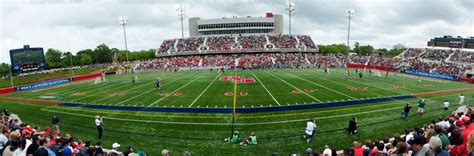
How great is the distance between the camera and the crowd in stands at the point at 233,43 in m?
87.0

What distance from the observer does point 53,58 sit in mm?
111938

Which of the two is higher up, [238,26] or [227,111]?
[238,26]

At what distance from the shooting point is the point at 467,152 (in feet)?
20.2

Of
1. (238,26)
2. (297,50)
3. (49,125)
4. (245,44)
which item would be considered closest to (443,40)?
(297,50)

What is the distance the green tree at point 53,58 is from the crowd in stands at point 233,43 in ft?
144

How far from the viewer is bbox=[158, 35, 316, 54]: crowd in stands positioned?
87.0m

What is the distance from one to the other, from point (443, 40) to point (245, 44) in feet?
178

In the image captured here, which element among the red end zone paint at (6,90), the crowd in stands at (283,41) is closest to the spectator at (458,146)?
the red end zone paint at (6,90)

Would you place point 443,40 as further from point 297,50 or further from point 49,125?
point 49,125

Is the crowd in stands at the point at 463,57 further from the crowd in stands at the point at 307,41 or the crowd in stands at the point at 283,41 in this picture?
the crowd in stands at the point at 283,41

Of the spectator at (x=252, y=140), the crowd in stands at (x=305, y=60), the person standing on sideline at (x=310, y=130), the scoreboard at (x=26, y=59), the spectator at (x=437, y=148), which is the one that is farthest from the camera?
the crowd in stands at (x=305, y=60)

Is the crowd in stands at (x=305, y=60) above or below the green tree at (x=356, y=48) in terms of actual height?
below

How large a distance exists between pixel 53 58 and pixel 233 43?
7839 cm

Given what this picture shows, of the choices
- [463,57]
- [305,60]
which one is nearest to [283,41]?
[305,60]
